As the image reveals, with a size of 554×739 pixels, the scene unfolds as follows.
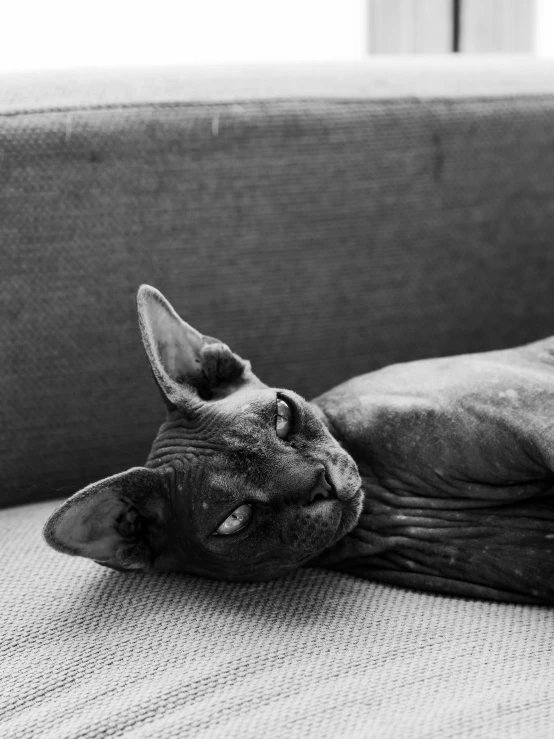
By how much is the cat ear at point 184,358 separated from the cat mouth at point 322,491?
0.25 m

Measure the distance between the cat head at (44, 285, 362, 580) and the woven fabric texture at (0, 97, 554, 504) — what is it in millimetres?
388

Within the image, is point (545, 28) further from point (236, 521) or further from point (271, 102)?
point (236, 521)

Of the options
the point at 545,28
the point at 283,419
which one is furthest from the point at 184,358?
the point at 545,28

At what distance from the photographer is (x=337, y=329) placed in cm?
194

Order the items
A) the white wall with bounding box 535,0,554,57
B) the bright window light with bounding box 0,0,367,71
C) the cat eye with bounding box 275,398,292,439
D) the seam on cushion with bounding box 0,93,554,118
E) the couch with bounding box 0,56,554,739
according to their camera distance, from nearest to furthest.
Result: the couch with bounding box 0,56,554,739, the cat eye with bounding box 275,398,292,439, the seam on cushion with bounding box 0,93,554,118, the bright window light with bounding box 0,0,367,71, the white wall with bounding box 535,0,554,57

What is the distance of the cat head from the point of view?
129 cm

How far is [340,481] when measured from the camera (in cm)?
133

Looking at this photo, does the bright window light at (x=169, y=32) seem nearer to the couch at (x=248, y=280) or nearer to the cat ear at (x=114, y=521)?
the couch at (x=248, y=280)

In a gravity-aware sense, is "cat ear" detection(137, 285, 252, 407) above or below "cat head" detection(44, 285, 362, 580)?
above

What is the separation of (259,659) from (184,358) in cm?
51

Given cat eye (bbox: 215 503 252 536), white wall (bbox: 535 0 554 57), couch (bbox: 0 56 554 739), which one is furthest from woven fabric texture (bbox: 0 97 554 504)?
white wall (bbox: 535 0 554 57)

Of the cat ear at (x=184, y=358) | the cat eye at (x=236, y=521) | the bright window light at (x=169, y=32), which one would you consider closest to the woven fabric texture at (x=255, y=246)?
the cat ear at (x=184, y=358)

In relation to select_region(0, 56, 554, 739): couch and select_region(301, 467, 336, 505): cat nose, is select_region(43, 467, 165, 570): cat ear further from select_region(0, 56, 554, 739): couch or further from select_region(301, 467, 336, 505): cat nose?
select_region(301, 467, 336, 505): cat nose

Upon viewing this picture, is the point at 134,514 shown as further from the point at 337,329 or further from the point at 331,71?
the point at 331,71
